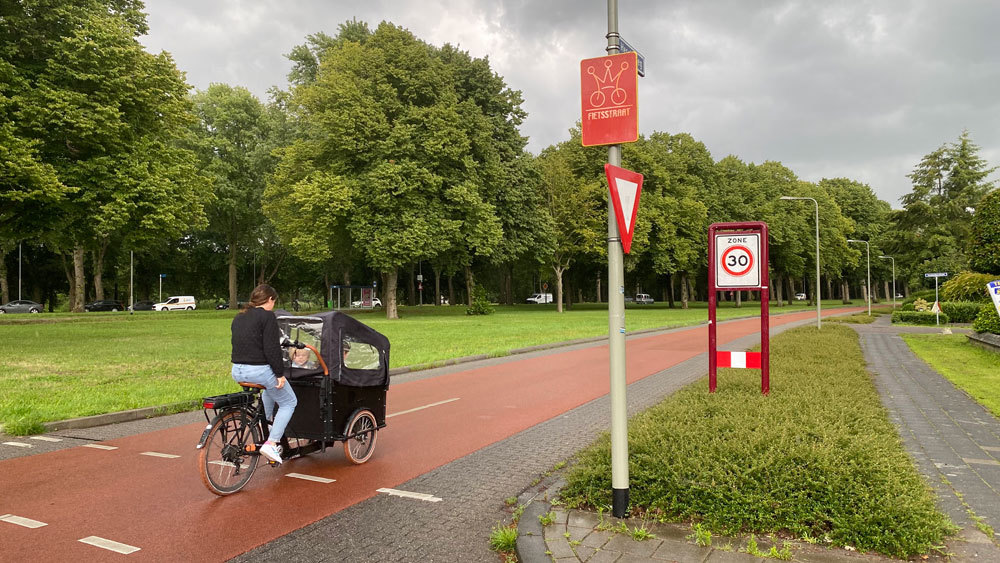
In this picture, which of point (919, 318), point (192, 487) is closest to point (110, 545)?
point (192, 487)

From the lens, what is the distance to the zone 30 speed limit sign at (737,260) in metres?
7.98

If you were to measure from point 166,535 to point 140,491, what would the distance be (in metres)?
1.22

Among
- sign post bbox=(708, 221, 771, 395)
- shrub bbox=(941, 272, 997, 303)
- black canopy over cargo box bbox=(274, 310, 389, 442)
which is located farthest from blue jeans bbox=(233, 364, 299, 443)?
shrub bbox=(941, 272, 997, 303)

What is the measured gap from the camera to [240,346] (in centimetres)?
502

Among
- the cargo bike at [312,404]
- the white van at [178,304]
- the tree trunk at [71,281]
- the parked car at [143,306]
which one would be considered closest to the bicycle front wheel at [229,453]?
the cargo bike at [312,404]

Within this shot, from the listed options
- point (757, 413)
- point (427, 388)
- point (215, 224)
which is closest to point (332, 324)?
point (757, 413)

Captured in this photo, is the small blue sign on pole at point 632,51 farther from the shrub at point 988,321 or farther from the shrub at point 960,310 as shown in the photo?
the shrub at point 960,310

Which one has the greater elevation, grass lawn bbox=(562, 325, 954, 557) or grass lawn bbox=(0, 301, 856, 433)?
grass lawn bbox=(562, 325, 954, 557)

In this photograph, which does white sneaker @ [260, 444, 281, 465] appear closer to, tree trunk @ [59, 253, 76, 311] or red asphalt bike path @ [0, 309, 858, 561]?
red asphalt bike path @ [0, 309, 858, 561]

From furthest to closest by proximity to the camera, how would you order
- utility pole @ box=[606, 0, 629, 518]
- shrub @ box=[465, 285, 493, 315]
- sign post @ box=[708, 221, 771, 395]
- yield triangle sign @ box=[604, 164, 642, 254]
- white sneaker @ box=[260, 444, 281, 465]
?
1. shrub @ box=[465, 285, 493, 315]
2. sign post @ box=[708, 221, 771, 395]
3. white sneaker @ box=[260, 444, 281, 465]
4. utility pole @ box=[606, 0, 629, 518]
5. yield triangle sign @ box=[604, 164, 642, 254]

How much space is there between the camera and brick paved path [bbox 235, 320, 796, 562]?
12.6 feet

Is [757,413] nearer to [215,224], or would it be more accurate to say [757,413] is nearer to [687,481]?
[687,481]

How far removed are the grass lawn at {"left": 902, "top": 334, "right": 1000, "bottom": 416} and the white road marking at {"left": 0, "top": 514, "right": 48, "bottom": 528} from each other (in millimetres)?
10820

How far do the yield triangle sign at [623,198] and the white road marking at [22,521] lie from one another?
4.66 metres
